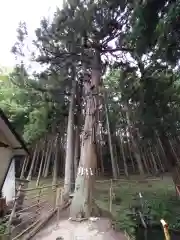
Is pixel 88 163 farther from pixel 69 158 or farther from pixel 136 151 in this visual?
pixel 136 151

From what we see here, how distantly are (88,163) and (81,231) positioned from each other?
1.95 meters

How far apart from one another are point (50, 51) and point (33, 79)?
1676 mm

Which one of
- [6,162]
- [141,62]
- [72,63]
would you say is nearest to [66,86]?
Result: [72,63]

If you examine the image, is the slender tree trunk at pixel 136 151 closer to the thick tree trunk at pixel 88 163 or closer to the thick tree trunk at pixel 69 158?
the thick tree trunk at pixel 69 158

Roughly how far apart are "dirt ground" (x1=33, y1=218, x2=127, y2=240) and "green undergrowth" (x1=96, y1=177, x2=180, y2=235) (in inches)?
18.7

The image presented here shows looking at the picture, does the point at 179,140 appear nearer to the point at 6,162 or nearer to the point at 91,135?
the point at 91,135

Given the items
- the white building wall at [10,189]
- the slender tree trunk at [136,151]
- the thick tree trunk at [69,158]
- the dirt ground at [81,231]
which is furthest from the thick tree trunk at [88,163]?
the slender tree trunk at [136,151]

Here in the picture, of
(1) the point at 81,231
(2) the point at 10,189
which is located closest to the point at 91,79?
(2) the point at 10,189

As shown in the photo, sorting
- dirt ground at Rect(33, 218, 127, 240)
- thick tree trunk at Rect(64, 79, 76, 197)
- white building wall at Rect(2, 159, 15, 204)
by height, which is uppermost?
thick tree trunk at Rect(64, 79, 76, 197)

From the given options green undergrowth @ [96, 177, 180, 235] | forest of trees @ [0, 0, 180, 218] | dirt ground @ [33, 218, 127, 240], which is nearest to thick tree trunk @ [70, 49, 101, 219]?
forest of trees @ [0, 0, 180, 218]

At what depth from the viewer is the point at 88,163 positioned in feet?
21.0

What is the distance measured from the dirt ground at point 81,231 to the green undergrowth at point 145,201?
475 millimetres

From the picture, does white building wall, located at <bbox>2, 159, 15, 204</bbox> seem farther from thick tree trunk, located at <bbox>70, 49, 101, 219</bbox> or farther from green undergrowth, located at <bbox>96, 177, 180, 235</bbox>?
green undergrowth, located at <bbox>96, 177, 180, 235</bbox>

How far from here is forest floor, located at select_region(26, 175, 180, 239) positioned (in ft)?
17.8
